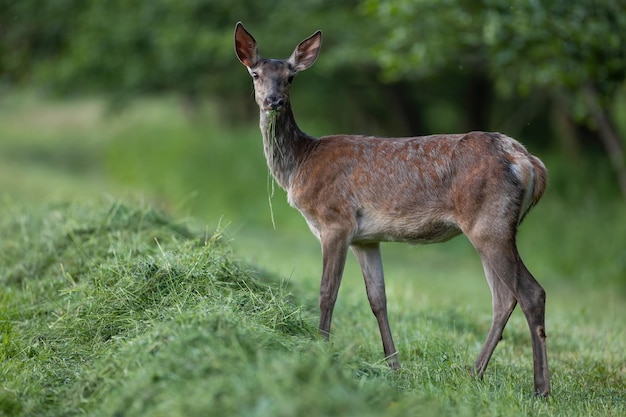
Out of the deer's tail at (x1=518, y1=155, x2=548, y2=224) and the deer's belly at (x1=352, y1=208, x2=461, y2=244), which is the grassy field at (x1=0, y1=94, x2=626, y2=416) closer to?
the deer's belly at (x1=352, y1=208, x2=461, y2=244)

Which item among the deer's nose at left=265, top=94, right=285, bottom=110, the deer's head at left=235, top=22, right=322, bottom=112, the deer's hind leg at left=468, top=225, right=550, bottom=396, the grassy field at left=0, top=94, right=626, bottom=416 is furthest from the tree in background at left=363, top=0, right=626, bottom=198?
the deer's hind leg at left=468, top=225, right=550, bottom=396

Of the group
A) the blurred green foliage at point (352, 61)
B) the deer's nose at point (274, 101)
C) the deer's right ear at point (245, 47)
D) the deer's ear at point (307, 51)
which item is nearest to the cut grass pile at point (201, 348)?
the deer's nose at point (274, 101)

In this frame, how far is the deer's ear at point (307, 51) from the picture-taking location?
7.76 meters

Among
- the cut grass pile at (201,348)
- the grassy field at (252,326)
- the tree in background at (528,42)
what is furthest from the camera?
the tree in background at (528,42)

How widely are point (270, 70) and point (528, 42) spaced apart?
18.1ft

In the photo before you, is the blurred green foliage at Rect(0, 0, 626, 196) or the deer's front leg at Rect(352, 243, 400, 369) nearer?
the deer's front leg at Rect(352, 243, 400, 369)

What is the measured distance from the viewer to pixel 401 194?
7.00 metres

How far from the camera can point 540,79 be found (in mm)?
12117

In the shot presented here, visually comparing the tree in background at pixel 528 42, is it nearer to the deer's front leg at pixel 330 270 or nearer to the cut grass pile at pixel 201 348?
the cut grass pile at pixel 201 348

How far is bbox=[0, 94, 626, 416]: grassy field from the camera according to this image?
15.6 feet

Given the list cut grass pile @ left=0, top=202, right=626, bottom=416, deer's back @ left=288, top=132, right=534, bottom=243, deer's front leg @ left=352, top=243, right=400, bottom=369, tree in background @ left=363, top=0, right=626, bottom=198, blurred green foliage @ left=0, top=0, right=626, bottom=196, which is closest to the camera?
cut grass pile @ left=0, top=202, right=626, bottom=416

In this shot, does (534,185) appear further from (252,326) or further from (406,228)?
(252,326)

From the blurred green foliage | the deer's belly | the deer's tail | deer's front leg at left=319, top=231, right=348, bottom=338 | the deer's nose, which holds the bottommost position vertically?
the blurred green foliage

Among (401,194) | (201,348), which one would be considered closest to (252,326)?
(201,348)
